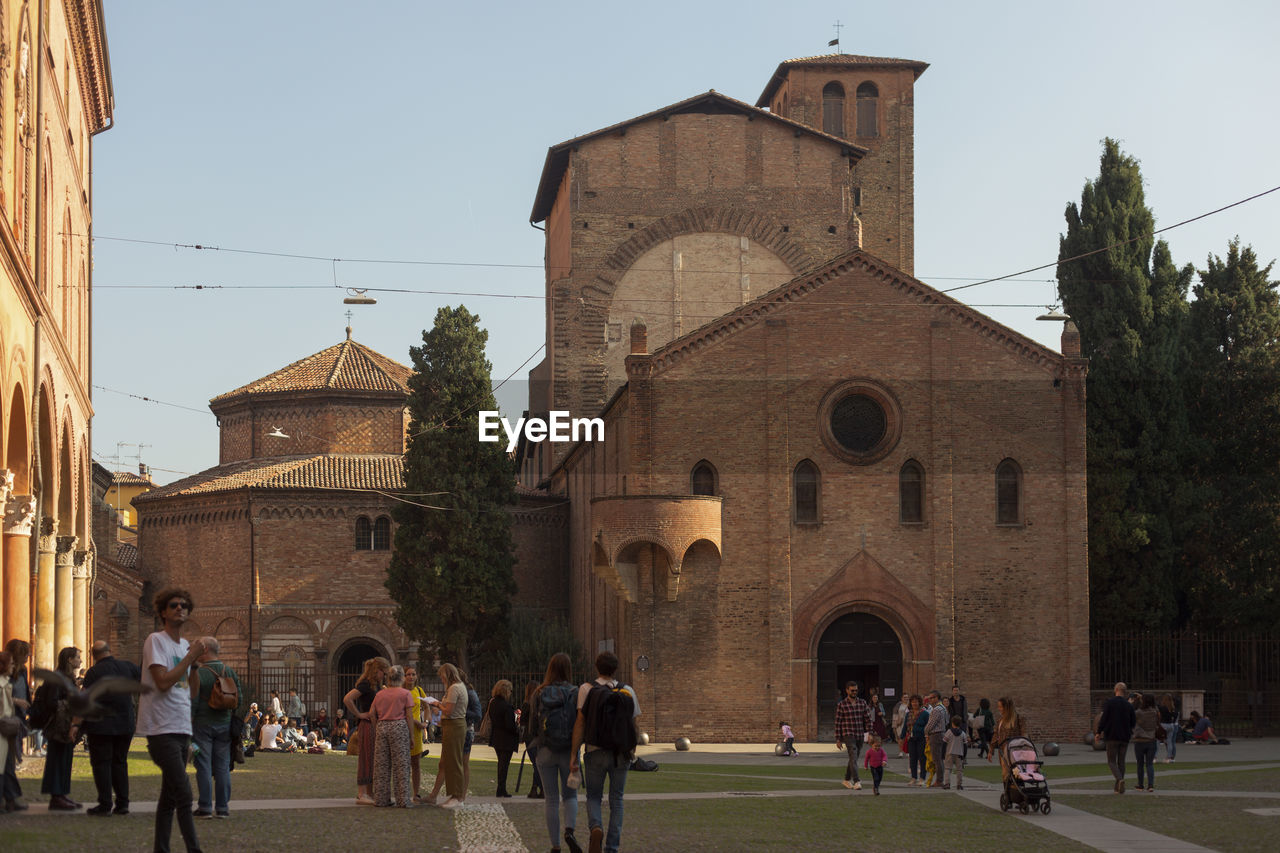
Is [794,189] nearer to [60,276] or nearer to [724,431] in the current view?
[724,431]

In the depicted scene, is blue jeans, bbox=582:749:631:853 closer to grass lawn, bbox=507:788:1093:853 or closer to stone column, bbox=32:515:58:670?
grass lawn, bbox=507:788:1093:853

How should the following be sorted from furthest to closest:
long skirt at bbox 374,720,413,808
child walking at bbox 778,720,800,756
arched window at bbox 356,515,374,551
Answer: arched window at bbox 356,515,374,551
child walking at bbox 778,720,800,756
long skirt at bbox 374,720,413,808

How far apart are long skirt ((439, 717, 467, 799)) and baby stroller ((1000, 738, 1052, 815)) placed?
5.81m

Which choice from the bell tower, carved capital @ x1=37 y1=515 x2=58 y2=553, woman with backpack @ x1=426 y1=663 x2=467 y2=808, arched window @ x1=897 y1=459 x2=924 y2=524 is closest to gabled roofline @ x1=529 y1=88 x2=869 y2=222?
the bell tower

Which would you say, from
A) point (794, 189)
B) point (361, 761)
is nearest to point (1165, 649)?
point (794, 189)

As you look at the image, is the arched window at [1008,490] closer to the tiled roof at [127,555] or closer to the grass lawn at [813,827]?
the grass lawn at [813,827]

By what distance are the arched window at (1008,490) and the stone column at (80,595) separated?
18984 millimetres

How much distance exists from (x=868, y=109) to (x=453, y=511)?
20904 mm

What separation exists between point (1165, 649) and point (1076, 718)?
5.85 m

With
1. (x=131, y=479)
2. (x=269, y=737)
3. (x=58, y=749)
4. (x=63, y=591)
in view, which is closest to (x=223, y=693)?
(x=58, y=749)

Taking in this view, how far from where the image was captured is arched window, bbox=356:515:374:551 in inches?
1761

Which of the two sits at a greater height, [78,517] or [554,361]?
[554,361]

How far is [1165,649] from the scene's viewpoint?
38.4 meters

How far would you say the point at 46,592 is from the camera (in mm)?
25016
